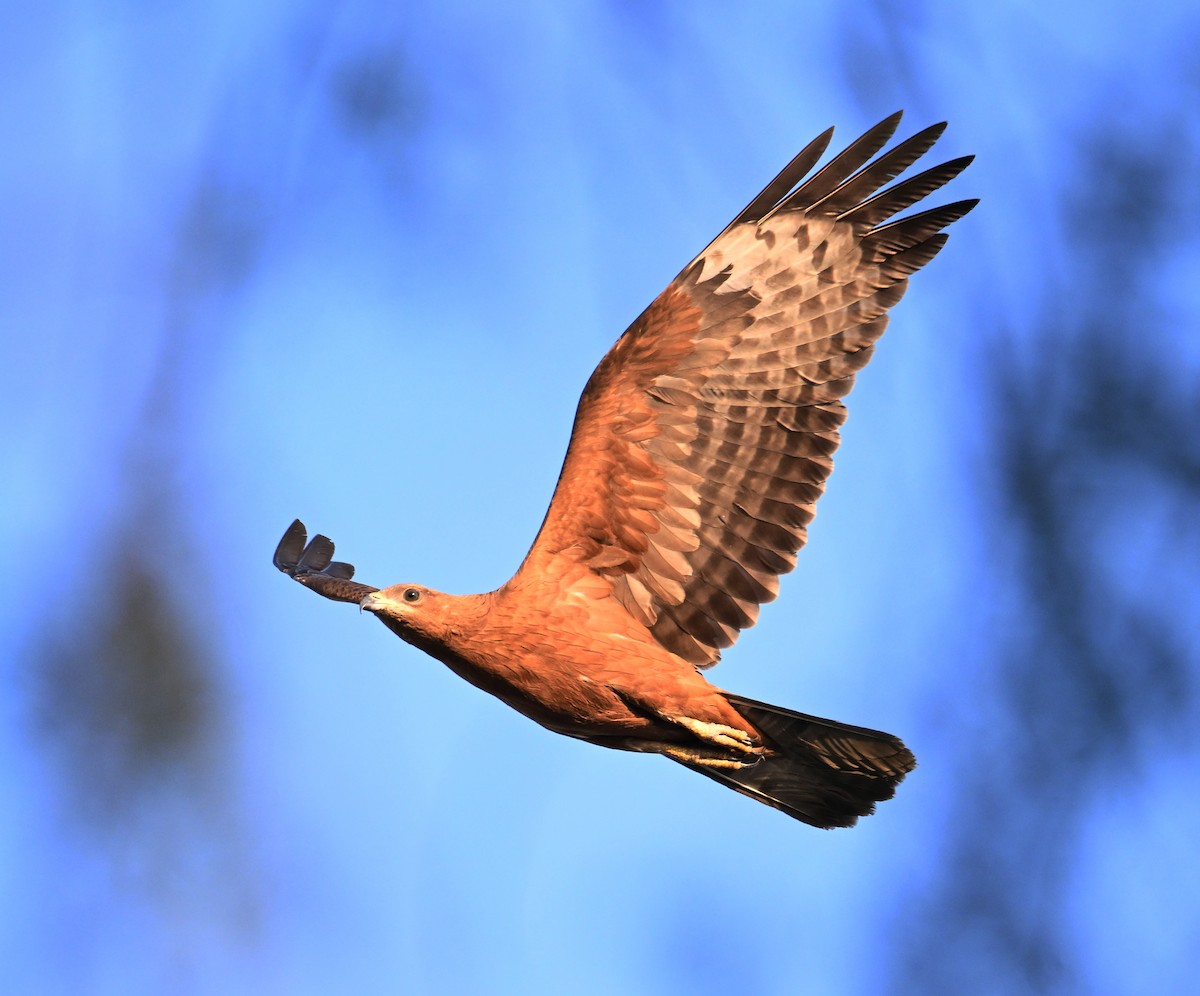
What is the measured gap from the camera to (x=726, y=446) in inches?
313

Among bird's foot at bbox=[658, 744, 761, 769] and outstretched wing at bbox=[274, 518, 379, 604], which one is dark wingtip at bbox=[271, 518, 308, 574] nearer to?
outstretched wing at bbox=[274, 518, 379, 604]

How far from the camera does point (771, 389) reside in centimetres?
790

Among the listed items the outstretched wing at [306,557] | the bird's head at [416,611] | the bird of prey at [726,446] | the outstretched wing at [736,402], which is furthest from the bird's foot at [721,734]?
the outstretched wing at [306,557]

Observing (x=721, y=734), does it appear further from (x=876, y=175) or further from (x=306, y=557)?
(x=306, y=557)

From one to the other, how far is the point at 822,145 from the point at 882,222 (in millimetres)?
494

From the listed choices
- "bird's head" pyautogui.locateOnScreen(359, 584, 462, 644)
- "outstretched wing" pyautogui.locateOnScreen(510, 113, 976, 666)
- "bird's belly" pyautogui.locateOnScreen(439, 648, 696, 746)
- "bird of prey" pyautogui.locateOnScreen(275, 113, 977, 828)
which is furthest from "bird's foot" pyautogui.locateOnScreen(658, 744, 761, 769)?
"bird's head" pyautogui.locateOnScreen(359, 584, 462, 644)

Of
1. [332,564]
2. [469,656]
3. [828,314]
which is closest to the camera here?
[469,656]

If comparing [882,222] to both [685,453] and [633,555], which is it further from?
[633,555]

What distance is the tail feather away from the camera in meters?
7.36

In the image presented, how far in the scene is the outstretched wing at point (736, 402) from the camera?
7820mm

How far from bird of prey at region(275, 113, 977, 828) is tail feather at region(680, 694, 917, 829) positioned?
12 millimetres

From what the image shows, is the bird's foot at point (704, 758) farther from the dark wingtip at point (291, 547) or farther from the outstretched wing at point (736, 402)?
the dark wingtip at point (291, 547)

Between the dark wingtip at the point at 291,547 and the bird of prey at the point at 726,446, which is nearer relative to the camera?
the bird of prey at the point at 726,446

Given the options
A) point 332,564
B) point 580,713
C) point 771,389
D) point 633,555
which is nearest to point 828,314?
point 771,389
